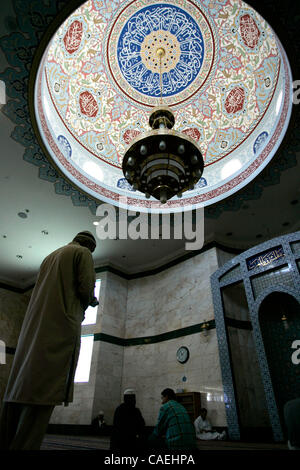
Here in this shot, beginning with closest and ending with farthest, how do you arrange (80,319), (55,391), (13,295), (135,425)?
1. (55,391)
2. (80,319)
3. (135,425)
4. (13,295)

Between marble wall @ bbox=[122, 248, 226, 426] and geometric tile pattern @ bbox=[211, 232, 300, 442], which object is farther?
marble wall @ bbox=[122, 248, 226, 426]

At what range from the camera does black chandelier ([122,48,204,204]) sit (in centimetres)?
438

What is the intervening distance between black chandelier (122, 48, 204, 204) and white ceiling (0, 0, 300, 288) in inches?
104

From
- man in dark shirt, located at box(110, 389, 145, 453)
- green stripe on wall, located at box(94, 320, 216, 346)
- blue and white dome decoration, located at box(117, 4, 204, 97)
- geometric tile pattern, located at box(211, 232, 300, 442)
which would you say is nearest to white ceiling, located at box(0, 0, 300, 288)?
geometric tile pattern, located at box(211, 232, 300, 442)

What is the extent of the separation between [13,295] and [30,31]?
9178 mm

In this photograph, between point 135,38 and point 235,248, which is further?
point 235,248

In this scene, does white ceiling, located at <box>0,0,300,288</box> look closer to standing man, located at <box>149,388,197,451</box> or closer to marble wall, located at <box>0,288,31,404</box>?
marble wall, located at <box>0,288,31,404</box>

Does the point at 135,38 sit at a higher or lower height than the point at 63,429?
higher

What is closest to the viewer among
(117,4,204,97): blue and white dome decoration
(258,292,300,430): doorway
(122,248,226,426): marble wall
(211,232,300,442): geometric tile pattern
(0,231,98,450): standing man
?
(0,231,98,450): standing man

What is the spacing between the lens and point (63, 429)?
24.6 feet

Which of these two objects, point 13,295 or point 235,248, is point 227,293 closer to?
point 235,248

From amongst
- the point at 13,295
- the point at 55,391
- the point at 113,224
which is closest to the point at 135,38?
the point at 113,224

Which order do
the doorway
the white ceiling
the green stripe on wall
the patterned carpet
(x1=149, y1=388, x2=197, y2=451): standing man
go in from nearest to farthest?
1. (x1=149, y1=388, x2=197, y2=451): standing man
2. the patterned carpet
3. the doorway
4. the white ceiling
5. the green stripe on wall

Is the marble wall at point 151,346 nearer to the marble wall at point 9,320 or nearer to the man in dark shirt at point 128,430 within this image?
the marble wall at point 9,320
